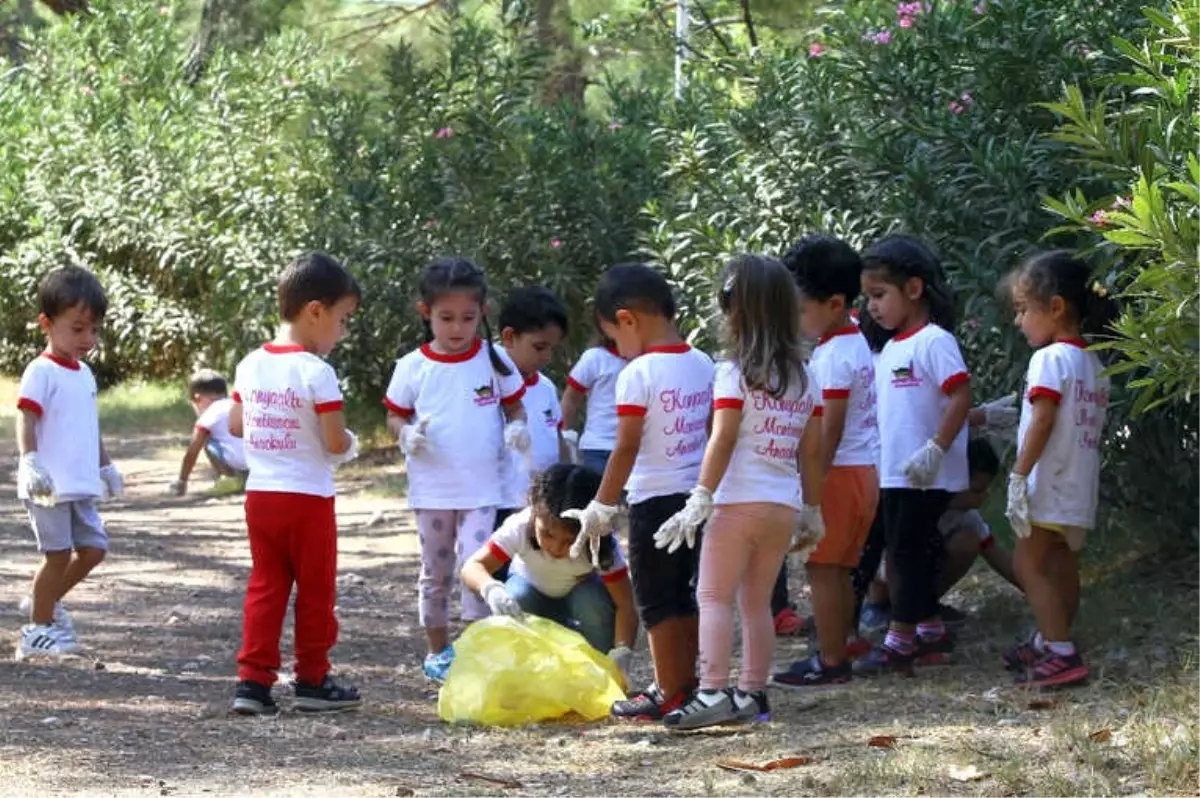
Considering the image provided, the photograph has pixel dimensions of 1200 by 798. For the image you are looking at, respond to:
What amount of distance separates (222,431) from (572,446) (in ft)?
19.4

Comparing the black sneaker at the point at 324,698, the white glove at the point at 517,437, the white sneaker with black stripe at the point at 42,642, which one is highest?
the white glove at the point at 517,437

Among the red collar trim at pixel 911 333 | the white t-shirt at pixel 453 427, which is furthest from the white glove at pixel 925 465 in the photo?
the white t-shirt at pixel 453 427

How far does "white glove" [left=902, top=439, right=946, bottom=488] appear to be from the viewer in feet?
21.5

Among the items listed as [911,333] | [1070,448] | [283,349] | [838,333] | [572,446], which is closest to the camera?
[283,349]

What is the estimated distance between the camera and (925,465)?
6.56 m

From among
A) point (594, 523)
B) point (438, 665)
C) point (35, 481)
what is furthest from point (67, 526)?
point (594, 523)

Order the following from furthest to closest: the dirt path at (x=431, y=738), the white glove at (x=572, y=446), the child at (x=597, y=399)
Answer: the child at (x=597, y=399) → the white glove at (x=572, y=446) → the dirt path at (x=431, y=738)

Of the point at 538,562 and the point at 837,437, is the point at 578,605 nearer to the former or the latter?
the point at 538,562

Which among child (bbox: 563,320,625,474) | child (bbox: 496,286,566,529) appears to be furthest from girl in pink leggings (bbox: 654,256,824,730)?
child (bbox: 563,320,625,474)

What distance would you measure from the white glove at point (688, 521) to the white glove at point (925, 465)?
119 centimetres

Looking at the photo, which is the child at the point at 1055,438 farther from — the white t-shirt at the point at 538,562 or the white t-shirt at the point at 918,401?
the white t-shirt at the point at 538,562

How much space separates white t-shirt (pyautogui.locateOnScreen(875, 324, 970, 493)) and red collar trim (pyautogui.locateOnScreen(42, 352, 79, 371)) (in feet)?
9.98

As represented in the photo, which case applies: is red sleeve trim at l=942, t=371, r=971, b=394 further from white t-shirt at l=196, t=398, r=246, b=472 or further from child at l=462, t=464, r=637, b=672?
white t-shirt at l=196, t=398, r=246, b=472

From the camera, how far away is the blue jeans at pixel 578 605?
21.9ft
